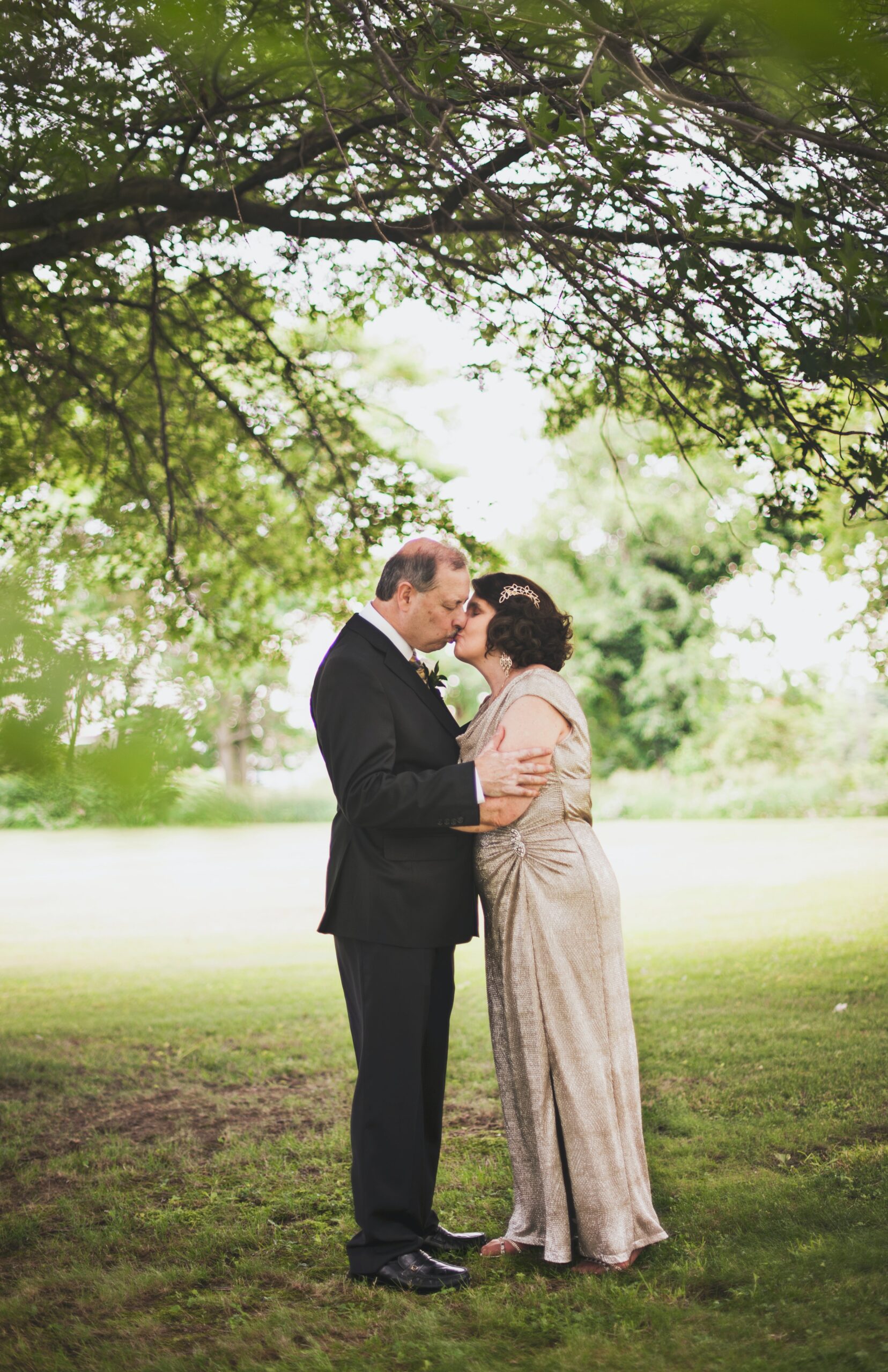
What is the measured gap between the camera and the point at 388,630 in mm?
4059

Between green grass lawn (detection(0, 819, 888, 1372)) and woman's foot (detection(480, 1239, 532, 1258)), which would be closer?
green grass lawn (detection(0, 819, 888, 1372))

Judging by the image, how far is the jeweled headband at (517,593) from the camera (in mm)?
4125

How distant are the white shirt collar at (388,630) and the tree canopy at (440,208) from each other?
31.9 inches

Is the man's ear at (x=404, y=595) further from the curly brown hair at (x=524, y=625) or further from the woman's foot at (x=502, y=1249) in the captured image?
the woman's foot at (x=502, y=1249)

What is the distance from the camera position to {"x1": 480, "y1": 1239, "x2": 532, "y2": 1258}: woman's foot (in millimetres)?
4016

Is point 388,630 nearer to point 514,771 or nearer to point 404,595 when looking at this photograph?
point 404,595

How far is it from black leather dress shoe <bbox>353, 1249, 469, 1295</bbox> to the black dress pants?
27 mm

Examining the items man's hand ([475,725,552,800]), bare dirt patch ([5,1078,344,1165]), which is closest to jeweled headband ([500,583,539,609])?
man's hand ([475,725,552,800])

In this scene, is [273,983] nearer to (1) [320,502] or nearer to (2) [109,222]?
(1) [320,502]

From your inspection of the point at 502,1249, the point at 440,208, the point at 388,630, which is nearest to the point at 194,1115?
the point at 502,1249

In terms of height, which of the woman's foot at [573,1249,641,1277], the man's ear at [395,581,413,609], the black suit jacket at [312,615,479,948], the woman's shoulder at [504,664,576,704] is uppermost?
the man's ear at [395,581,413,609]

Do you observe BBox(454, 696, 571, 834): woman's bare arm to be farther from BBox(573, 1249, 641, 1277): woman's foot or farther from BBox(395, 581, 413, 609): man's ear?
BBox(573, 1249, 641, 1277): woman's foot

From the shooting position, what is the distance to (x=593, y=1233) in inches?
150

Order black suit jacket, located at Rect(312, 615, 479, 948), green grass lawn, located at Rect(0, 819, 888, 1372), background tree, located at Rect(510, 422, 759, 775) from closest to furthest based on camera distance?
green grass lawn, located at Rect(0, 819, 888, 1372) < black suit jacket, located at Rect(312, 615, 479, 948) < background tree, located at Rect(510, 422, 759, 775)
